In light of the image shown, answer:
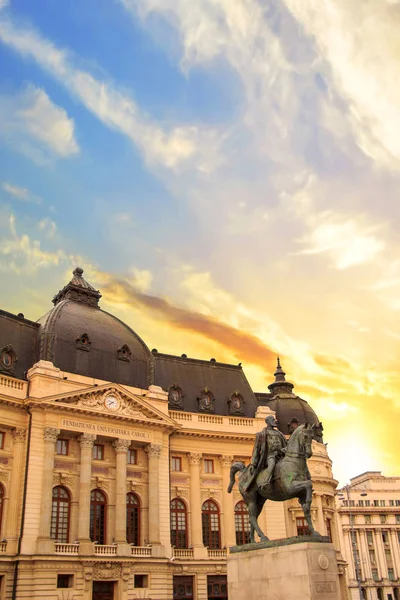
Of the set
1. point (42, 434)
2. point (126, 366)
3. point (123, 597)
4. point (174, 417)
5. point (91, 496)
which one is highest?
point (126, 366)

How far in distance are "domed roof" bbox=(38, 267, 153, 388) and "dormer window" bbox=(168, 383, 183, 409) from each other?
3.11 m

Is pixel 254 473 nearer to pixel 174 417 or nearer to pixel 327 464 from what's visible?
pixel 174 417

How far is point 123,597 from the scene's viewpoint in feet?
152

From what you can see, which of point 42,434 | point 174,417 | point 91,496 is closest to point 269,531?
point 174,417

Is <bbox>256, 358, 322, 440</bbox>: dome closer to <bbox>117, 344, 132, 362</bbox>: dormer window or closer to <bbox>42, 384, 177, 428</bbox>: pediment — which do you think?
<bbox>42, 384, 177, 428</bbox>: pediment

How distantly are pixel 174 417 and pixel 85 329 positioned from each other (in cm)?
1106

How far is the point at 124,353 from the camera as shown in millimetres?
55938

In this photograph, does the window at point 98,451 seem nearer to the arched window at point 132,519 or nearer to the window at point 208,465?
the arched window at point 132,519

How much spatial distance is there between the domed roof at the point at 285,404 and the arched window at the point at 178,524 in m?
14.5

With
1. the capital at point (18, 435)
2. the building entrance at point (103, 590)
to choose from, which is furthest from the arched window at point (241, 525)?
the capital at point (18, 435)

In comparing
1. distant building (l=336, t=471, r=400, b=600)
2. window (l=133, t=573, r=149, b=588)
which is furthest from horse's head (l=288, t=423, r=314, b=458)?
distant building (l=336, t=471, r=400, b=600)

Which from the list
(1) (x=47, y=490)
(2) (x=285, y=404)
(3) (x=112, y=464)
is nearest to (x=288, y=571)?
(1) (x=47, y=490)

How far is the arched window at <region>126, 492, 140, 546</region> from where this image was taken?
50.8 meters

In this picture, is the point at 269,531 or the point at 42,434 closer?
the point at 42,434
